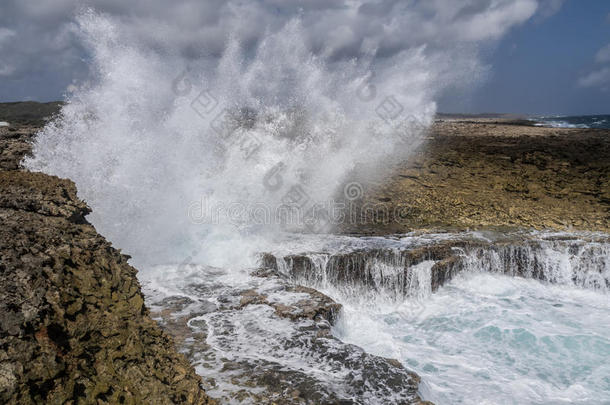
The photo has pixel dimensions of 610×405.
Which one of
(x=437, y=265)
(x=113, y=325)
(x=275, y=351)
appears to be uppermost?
(x=113, y=325)

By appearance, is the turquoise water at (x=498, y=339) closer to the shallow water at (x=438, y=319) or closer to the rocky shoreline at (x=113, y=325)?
the shallow water at (x=438, y=319)

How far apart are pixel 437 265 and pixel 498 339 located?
1612 millimetres

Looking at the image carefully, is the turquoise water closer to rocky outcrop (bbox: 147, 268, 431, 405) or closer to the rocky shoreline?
rocky outcrop (bbox: 147, 268, 431, 405)

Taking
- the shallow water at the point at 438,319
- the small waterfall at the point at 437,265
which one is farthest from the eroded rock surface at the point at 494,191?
the small waterfall at the point at 437,265

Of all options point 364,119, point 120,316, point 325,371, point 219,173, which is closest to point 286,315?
point 325,371

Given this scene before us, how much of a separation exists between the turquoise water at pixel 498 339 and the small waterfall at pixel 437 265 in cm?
20

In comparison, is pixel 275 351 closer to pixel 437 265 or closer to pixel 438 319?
pixel 438 319

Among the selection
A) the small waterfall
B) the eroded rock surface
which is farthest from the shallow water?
the eroded rock surface

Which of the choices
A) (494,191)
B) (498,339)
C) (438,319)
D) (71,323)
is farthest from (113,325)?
(494,191)

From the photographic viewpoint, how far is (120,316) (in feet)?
8.27

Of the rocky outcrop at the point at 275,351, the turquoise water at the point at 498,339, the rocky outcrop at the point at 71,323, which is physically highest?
the rocky outcrop at the point at 71,323

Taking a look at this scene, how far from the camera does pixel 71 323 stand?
2.16 metres

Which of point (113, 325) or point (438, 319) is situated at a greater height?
point (113, 325)

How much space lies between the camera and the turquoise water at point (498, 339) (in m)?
4.40
